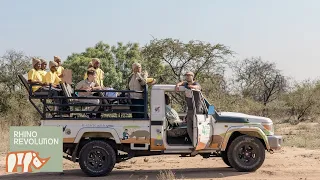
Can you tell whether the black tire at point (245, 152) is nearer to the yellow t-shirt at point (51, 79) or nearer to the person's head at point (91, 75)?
the person's head at point (91, 75)

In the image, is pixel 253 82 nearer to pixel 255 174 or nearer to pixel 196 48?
pixel 196 48

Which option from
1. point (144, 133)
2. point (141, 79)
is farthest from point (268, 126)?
point (141, 79)

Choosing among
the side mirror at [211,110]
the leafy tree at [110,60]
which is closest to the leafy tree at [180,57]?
the leafy tree at [110,60]

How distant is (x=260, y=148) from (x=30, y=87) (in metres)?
4.93

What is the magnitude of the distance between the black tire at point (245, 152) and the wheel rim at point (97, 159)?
8.54 ft

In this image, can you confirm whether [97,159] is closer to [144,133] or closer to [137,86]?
[144,133]

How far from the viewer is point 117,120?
9.68 m

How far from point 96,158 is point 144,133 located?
1.12 meters

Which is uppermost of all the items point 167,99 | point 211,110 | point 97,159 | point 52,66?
point 52,66

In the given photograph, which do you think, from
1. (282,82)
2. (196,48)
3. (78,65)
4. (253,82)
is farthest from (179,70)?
(282,82)

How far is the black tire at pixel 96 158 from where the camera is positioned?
31.8 ft

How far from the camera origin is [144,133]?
9.70 metres

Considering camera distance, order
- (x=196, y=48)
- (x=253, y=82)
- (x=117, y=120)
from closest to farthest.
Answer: (x=117, y=120) < (x=196, y=48) < (x=253, y=82)

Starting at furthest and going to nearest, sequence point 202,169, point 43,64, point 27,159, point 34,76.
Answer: point 202,169 < point 43,64 < point 34,76 < point 27,159
